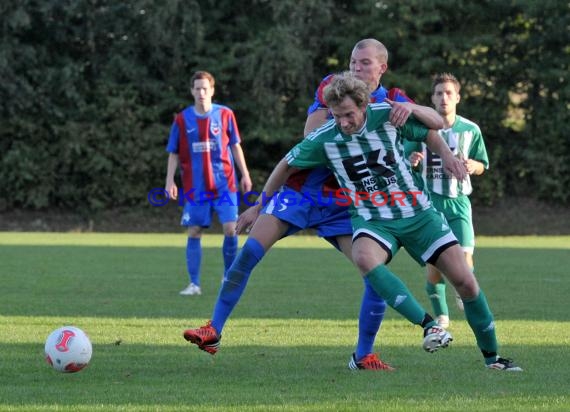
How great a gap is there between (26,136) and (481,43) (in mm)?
14513

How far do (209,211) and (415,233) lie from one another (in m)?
6.26

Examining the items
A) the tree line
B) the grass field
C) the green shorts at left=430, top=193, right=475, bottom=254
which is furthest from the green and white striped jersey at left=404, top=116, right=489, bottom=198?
the tree line

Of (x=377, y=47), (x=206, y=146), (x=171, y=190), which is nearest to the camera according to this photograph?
(x=377, y=47)

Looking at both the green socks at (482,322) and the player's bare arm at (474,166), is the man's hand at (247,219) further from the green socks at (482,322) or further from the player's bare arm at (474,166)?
the player's bare arm at (474,166)

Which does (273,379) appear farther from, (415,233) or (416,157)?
(416,157)

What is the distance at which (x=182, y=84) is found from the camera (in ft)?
112

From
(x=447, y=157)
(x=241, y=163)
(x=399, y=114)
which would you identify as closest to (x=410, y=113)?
(x=399, y=114)

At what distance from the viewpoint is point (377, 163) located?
6.14m

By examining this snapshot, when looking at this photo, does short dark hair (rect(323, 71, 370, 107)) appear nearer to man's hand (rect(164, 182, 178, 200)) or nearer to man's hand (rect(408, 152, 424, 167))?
man's hand (rect(408, 152, 424, 167))

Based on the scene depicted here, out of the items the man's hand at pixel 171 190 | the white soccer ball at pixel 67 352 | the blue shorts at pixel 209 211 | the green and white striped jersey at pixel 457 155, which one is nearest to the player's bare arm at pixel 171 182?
the man's hand at pixel 171 190

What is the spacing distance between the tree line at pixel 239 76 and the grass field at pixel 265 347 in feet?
58.9

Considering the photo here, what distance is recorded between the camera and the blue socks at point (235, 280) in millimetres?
6691

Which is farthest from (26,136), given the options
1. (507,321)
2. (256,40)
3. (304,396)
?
(304,396)

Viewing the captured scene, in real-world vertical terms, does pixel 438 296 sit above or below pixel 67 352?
below
